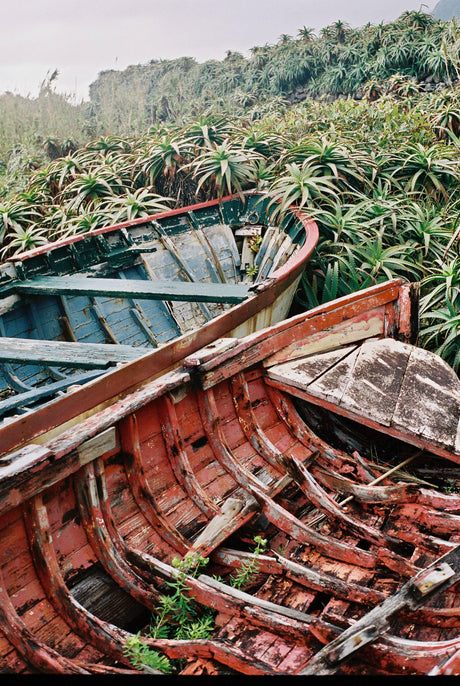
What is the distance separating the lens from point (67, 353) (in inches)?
104

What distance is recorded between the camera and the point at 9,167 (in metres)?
7.90

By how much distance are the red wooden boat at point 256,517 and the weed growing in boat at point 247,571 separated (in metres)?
0.01

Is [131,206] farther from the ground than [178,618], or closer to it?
farther from the ground

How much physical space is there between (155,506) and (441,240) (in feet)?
12.1

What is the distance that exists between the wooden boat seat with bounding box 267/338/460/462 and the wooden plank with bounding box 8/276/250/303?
68 centimetres

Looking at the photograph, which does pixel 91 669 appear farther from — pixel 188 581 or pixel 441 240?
pixel 441 240

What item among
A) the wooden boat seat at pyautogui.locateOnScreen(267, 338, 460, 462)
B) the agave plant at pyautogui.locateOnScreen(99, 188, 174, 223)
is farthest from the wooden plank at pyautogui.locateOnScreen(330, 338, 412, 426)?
the agave plant at pyautogui.locateOnScreen(99, 188, 174, 223)

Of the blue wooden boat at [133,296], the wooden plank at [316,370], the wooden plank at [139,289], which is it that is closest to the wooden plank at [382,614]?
the wooden plank at [316,370]

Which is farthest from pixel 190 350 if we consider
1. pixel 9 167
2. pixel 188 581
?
pixel 9 167

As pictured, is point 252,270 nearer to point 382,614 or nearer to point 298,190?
point 298,190

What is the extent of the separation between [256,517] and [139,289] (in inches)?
66.8

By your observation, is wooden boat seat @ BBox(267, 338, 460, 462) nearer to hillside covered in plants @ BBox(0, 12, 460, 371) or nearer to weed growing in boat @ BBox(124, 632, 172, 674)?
hillside covered in plants @ BBox(0, 12, 460, 371)

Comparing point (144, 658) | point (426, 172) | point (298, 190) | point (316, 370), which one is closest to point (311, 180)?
point (298, 190)

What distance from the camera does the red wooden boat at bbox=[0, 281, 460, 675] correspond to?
4.95ft
